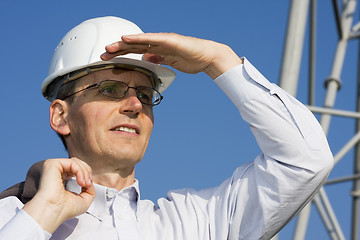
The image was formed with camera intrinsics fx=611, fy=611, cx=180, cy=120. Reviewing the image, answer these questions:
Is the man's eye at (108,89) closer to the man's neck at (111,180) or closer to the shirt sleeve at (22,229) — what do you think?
the man's neck at (111,180)

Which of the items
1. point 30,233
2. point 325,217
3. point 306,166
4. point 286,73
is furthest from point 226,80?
point 325,217

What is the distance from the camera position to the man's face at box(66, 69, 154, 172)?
3455 millimetres

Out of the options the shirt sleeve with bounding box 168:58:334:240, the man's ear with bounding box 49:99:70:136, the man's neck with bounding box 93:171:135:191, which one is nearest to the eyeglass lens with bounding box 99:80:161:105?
the man's ear with bounding box 49:99:70:136

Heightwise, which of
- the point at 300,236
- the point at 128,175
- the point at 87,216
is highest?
the point at 128,175

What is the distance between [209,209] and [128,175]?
526 millimetres

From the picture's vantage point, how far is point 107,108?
351 centimetres

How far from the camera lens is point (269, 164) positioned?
126 inches

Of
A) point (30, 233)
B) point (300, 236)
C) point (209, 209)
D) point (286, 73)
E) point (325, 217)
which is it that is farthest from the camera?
point (325, 217)

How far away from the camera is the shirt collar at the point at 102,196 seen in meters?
3.34

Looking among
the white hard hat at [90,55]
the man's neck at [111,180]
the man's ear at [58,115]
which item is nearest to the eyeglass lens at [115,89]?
the white hard hat at [90,55]

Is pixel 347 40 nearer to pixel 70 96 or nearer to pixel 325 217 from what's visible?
pixel 325 217

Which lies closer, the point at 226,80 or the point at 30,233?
the point at 30,233

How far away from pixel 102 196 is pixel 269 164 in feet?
3.07

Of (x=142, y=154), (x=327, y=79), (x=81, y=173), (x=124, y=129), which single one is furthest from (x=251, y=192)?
(x=327, y=79)
